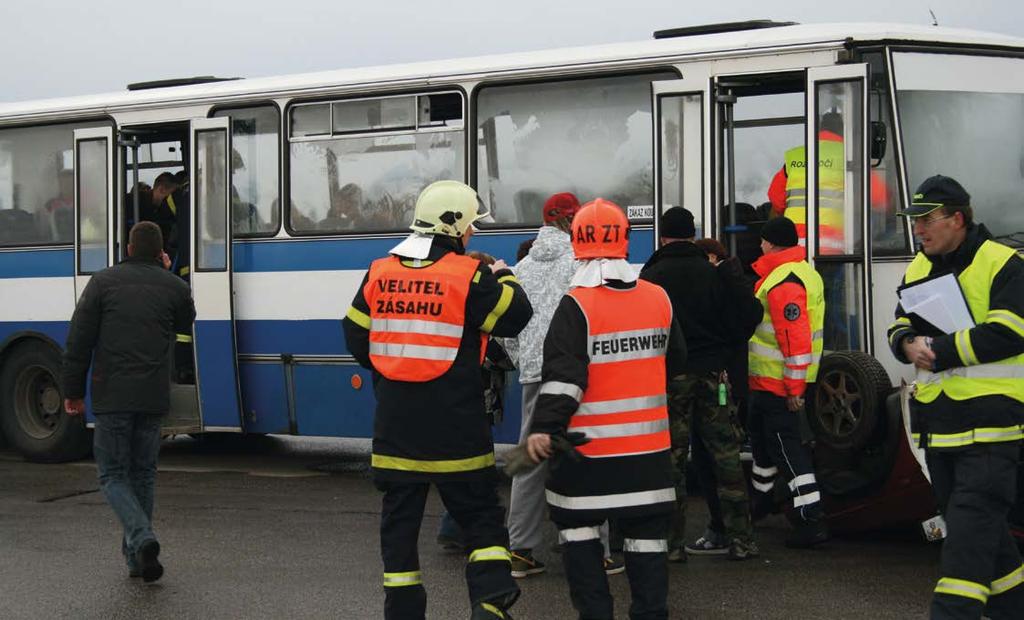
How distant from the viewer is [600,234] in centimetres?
612

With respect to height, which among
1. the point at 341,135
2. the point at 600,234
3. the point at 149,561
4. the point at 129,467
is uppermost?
the point at 341,135

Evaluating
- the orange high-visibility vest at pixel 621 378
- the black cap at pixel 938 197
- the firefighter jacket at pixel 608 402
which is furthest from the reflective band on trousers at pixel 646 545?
the black cap at pixel 938 197

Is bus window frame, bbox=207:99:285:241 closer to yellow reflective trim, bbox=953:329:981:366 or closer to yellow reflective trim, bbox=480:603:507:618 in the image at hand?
yellow reflective trim, bbox=480:603:507:618

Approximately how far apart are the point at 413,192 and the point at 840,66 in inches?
143

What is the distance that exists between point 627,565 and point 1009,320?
1822 mm

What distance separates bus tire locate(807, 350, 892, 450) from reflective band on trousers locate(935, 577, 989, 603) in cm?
273

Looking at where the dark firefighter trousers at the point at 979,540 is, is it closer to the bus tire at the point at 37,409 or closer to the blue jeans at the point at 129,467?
the blue jeans at the point at 129,467

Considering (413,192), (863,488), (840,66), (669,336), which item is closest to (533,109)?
(413,192)

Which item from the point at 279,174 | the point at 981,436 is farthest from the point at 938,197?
the point at 279,174

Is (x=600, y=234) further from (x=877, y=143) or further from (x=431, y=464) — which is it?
(x=877, y=143)

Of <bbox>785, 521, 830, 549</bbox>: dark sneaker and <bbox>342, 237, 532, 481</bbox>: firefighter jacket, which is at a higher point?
<bbox>342, 237, 532, 481</bbox>: firefighter jacket

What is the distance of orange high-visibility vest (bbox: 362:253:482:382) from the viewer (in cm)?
617

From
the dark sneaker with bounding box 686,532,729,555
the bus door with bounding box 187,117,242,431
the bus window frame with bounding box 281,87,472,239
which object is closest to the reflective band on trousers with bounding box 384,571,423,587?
the dark sneaker with bounding box 686,532,729,555

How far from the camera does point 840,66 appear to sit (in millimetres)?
9766
